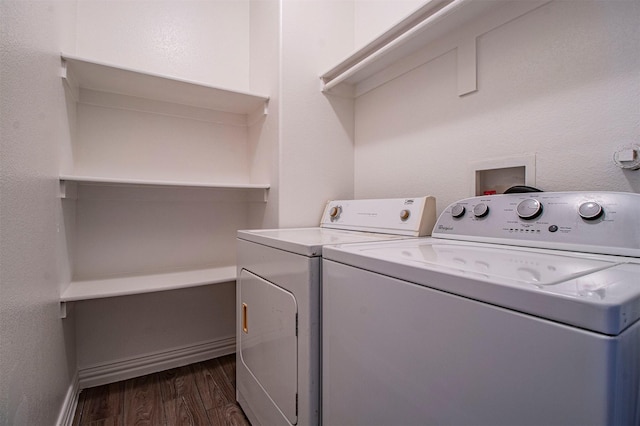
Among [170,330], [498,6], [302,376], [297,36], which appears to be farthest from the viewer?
[170,330]

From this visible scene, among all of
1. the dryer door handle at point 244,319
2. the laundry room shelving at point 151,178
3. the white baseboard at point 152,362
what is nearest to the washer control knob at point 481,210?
the dryer door handle at point 244,319

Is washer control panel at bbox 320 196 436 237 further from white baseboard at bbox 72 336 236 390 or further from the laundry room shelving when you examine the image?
white baseboard at bbox 72 336 236 390

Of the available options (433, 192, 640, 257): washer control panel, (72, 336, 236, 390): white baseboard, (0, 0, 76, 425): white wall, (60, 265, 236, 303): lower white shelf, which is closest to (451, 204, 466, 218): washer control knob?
(433, 192, 640, 257): washer control panel

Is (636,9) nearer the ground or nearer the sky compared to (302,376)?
nearer the sky

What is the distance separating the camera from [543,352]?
450 mm

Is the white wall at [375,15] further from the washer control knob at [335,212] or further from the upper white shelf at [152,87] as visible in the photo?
the washer control knob at [335,212]

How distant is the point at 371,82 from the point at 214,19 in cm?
119

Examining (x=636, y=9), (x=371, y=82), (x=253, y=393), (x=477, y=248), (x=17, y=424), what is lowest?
(x=253, y=393)

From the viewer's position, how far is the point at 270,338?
1.23 meters

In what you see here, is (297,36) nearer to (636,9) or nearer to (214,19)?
(214,19)

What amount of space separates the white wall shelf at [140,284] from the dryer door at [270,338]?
0.38 m

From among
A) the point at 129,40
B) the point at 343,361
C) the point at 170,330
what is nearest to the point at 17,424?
the point at 343,361

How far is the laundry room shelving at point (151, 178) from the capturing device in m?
1.65

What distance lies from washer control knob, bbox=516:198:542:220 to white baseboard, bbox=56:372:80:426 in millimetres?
1966
